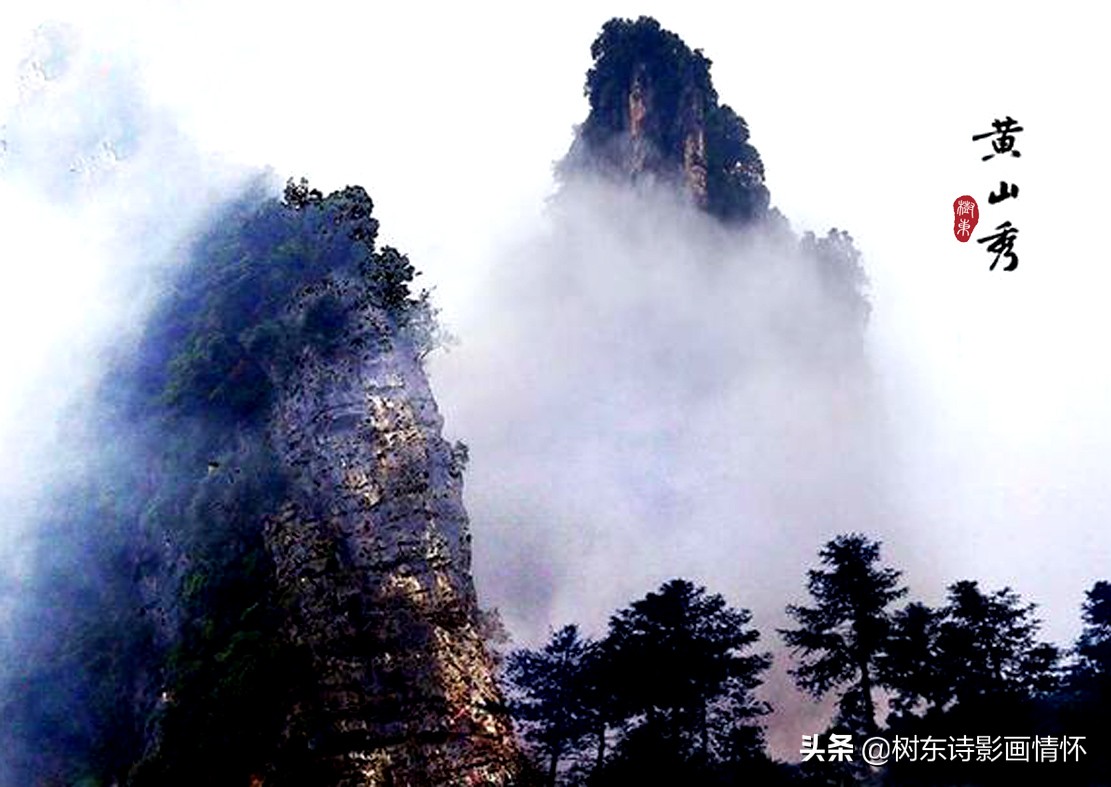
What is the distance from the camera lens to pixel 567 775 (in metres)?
33.7

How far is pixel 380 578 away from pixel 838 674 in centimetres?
1566

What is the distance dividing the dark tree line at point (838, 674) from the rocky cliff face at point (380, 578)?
10.6ft

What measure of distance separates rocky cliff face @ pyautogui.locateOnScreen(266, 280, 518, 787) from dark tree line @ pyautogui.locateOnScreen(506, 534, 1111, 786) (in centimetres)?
322

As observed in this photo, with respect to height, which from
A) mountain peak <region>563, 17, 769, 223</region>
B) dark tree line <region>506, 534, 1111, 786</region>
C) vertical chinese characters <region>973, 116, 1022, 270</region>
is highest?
mountain peak <region>563, 17, 769, 223</region>

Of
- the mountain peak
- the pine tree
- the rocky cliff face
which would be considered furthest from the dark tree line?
the mountain peak

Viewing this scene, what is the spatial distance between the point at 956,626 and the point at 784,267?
162 ft

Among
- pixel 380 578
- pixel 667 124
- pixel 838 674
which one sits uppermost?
pixel 667 124

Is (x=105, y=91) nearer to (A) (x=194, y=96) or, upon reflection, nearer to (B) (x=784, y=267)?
(A) (x=194, y=96)

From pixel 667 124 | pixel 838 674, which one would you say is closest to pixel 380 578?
pixel 838 674

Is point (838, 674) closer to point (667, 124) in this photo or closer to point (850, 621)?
point (850, 621)

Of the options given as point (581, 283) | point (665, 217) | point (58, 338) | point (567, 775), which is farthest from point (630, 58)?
point (567, 775)

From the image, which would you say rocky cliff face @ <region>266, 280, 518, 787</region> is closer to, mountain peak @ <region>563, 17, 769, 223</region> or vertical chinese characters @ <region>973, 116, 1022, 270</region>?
vertical chinese characters @ <region>973, 116, 1022, 270</region>

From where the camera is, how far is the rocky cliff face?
98.6 feet

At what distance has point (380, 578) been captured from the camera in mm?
33438
